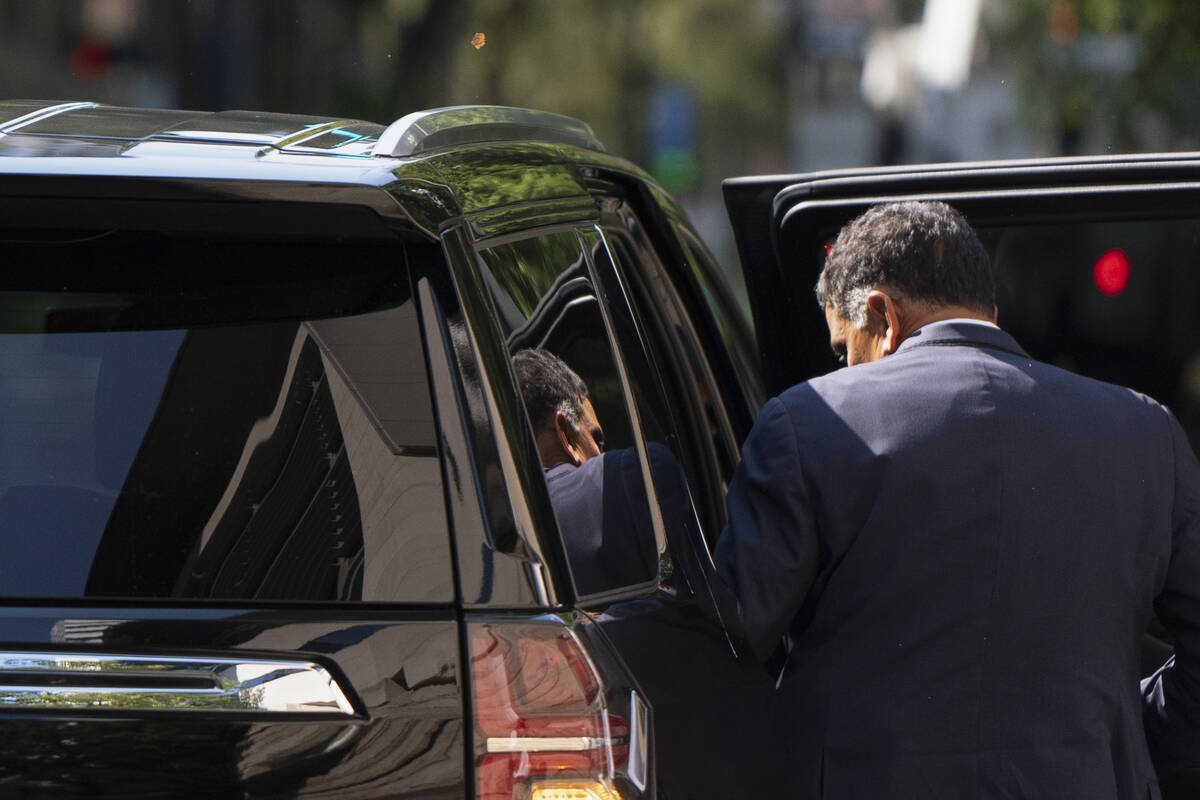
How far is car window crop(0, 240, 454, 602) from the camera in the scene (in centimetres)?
184

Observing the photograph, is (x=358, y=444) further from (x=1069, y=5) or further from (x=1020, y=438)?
(x=1069, y=5)

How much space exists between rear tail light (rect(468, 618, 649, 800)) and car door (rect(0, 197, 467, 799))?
4 centimetres

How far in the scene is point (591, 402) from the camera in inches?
89.0

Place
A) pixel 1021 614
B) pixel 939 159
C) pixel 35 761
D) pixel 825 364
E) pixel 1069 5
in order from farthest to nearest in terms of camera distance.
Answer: pixel 939 159 → pixel 1069 5 → pixel 825 364 → pixel 1021 614 → pixel 35 761

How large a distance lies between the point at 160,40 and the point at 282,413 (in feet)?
79.6

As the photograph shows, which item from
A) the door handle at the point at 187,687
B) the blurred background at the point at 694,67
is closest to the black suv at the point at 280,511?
the door handle at the point at 187,687

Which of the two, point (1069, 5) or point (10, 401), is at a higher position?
point (1069, 5)

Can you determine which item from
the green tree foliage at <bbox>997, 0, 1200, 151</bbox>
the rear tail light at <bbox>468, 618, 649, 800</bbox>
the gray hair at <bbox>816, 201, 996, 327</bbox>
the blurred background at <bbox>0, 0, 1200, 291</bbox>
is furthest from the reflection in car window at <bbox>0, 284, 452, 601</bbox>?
the blurred background at <bbox>0, 0, 1200, 291</bbox>

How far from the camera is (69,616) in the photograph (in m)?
1.83

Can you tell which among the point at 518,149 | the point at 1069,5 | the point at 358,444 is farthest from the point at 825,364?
→ the point at 1069,5

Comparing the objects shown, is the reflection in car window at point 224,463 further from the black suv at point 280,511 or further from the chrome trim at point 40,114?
the chrome trim at point 40,114

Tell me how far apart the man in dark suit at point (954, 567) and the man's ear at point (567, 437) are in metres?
0.48

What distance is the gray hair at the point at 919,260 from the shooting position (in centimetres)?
274

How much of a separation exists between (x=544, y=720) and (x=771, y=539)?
0.75 metres
